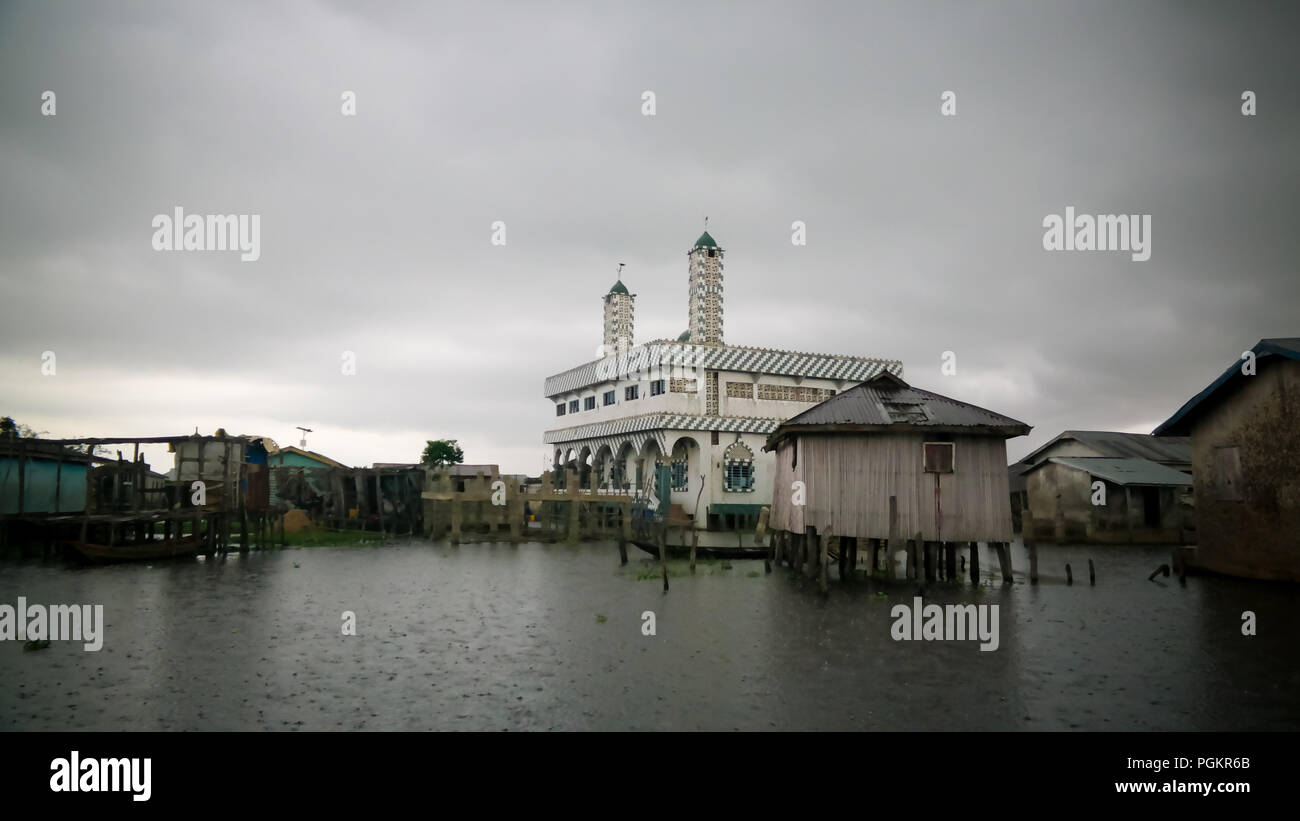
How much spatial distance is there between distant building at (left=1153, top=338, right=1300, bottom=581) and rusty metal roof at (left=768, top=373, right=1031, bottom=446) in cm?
543

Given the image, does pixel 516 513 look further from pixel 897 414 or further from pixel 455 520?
pixel 897 414

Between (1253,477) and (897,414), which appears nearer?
(1253,477)

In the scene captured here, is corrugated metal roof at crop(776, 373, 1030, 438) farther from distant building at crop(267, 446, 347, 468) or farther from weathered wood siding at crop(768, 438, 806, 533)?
distant building at crop(267, 446, 347, 468)

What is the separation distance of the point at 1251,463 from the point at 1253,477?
1.29 feet

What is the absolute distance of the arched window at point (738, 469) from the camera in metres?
48.1

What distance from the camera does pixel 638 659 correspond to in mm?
14766

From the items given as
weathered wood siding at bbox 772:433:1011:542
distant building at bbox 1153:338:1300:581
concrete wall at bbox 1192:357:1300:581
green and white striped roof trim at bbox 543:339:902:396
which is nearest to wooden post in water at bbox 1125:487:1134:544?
green and white striped roof trim at bbox 543:339:902:396

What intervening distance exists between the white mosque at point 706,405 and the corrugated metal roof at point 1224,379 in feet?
71.9

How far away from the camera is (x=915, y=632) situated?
17.2m

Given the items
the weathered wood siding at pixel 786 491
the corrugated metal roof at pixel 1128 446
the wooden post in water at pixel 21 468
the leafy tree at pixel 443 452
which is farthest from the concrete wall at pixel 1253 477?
the leafy tree at pixel 443 452

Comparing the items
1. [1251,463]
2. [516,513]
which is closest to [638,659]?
[1251,463]

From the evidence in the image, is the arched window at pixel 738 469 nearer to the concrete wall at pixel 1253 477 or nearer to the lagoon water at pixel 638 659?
the lagoon water at pixel 638 659
